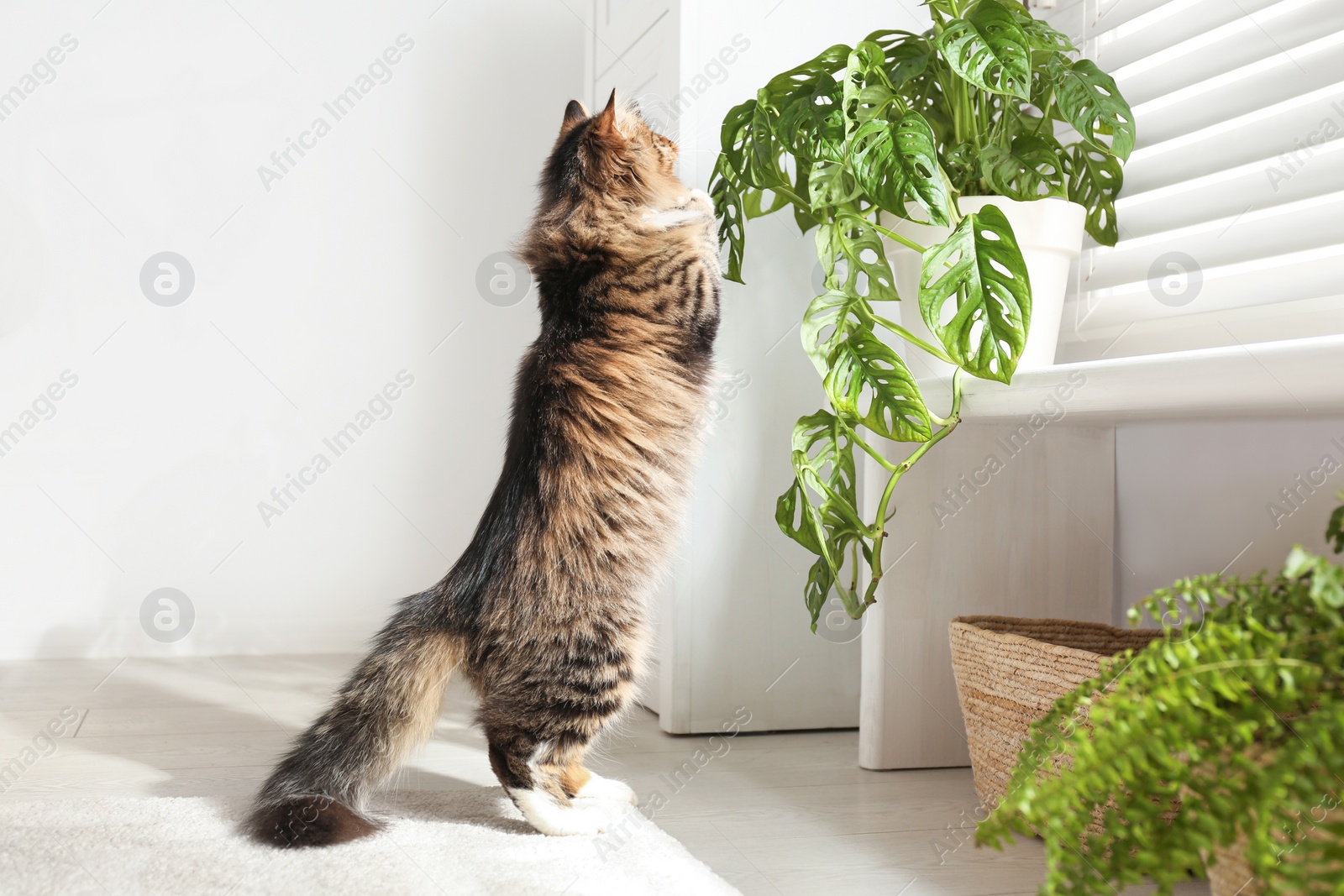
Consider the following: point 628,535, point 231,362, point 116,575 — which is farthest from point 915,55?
point 116,575

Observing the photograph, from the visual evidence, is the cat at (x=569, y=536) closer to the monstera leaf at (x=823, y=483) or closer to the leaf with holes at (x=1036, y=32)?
the monstera leaf at (x=823, y=483)

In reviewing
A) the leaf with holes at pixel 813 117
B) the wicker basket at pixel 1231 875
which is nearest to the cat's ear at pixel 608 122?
the leaf with holes at pixel 813 117

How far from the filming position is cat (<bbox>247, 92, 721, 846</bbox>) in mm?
1248

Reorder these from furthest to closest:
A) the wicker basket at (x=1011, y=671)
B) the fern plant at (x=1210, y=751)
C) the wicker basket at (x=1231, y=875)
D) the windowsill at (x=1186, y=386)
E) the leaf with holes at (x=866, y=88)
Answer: the leaf with holes at (x=866, y=88) → the wicker basket at (x=1011, y=671) → the windowsill at (x=1186, y=386) → the wicker basket at (x=1231, y=875) → the fern plant at (x=1210, y=751)

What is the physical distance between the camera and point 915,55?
1462mm

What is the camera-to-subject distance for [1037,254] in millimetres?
1399

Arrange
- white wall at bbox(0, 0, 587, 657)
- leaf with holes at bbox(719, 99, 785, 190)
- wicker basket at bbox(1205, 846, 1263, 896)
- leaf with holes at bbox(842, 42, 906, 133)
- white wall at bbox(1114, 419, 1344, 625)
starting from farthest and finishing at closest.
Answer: white wall at bbox(0, 0, 587, 657)
leaf with holes at bbox(719, 99, 785, 190)
white wall at bbox(1114, 419, 1344, 625)
leaf with holes at bbox(842, 42, 906, 133)
wicker basket at bbox(1205, 846, 1263, 896)

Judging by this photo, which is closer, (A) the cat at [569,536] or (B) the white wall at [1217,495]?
(A) the cat at [569,536]

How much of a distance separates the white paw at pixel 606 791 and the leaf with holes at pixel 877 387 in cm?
64

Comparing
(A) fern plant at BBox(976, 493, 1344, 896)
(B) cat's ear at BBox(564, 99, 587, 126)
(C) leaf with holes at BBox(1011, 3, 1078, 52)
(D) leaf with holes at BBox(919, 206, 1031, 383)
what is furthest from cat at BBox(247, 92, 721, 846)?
A: (A) fern plant at BBox(976, 493, 1344, 896)

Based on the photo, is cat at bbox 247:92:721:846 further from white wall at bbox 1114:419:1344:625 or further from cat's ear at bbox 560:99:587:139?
white wall at bbox 1114:419:1344:625

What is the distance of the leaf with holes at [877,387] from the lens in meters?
1.27

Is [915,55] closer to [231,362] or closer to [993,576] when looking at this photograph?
[993,576]

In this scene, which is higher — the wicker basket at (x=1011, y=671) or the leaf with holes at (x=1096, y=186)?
the leaf with holes at (x=1096, y=186)
